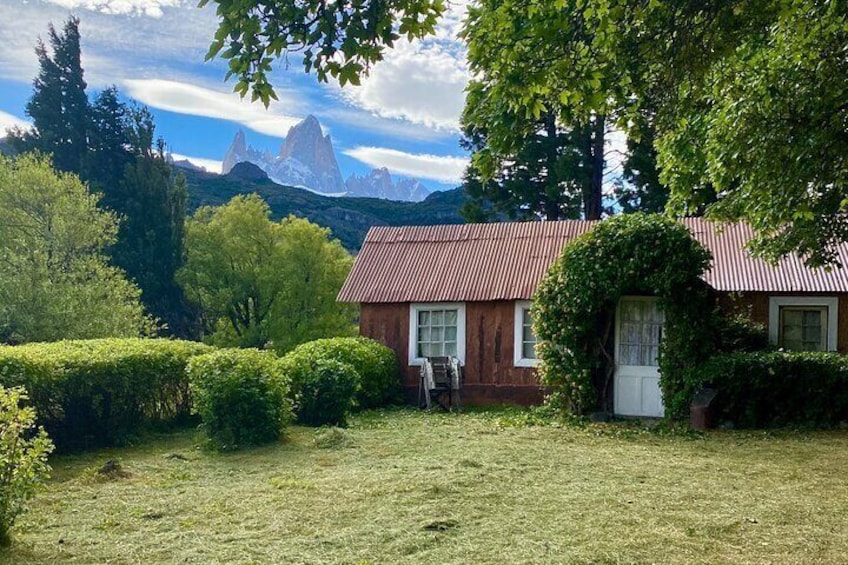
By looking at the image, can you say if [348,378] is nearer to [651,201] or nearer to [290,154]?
[651,201]

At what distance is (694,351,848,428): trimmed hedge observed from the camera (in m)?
11.9

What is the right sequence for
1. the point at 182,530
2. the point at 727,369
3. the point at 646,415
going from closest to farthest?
1. the point at 182,530
2. the point at 727,369
3. the point at 646,415

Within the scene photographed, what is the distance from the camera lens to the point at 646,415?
13.3 meters

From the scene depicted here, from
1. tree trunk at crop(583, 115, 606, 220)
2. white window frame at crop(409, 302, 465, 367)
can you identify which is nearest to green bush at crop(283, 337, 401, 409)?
white window frame at crop(409, 302, 465, 367)

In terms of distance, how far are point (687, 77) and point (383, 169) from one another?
6176 inches

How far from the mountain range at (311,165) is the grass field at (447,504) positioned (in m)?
140

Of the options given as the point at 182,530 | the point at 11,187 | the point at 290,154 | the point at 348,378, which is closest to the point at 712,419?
the point at 348,378

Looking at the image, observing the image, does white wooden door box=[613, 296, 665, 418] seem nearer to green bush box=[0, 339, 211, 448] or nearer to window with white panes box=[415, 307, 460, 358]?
window with white panes box=[415, 307, 460, 358]

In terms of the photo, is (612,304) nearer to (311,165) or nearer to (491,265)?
(491,265)

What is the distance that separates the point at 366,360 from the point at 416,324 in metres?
2.32

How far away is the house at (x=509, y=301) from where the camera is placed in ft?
44.3

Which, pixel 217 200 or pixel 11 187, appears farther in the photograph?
pixel 217 200

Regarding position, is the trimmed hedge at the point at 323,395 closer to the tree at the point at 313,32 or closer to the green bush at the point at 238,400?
the green bush at the point at 238,400

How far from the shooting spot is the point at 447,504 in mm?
6395
